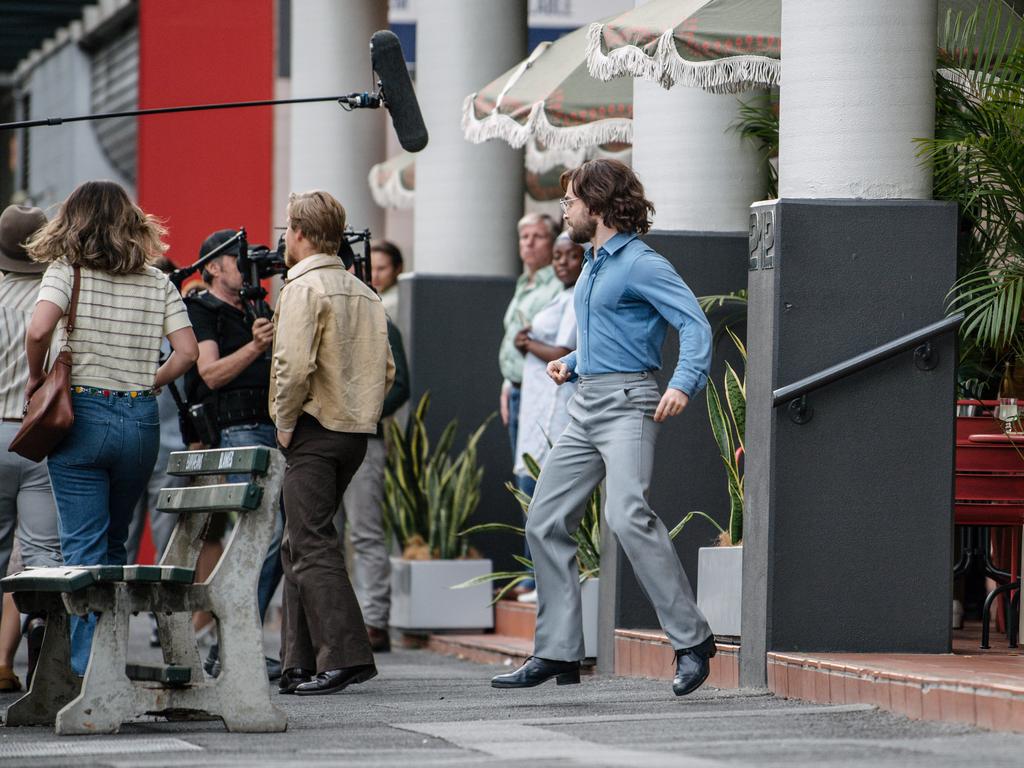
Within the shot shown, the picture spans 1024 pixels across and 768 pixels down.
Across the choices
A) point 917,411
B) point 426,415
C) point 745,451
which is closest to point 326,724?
point 745,451

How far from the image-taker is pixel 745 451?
7.21m

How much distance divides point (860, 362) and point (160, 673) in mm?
2647

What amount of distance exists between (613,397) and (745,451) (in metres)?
0.72

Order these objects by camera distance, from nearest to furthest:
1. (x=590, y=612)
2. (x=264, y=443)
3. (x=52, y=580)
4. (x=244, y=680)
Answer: (x=52, y=580)
(x=244, y=680)
(x=264, y=443)
(x=590, y=612)

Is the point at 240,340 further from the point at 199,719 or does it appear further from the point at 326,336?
the point at 199,719

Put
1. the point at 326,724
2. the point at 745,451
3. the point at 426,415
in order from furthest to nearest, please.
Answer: the point at 426,415
the point at 745,451
the point at 326,724

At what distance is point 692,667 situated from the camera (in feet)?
22.0

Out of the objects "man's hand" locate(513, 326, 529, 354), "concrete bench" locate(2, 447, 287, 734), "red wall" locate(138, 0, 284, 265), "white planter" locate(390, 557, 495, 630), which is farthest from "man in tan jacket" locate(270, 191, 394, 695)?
"red wall" locate(138, 0, 284, 265)

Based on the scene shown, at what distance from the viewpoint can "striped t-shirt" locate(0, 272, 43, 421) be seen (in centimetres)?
751

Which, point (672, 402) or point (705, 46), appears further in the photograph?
point (705, 46)

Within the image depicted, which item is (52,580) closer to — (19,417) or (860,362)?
(19,417)

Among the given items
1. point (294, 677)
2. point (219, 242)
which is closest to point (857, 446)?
point (294, 677)

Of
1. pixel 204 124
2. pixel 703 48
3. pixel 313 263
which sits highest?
pixel 204 124

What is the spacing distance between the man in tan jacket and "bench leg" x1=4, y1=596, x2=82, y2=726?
1163 mm
